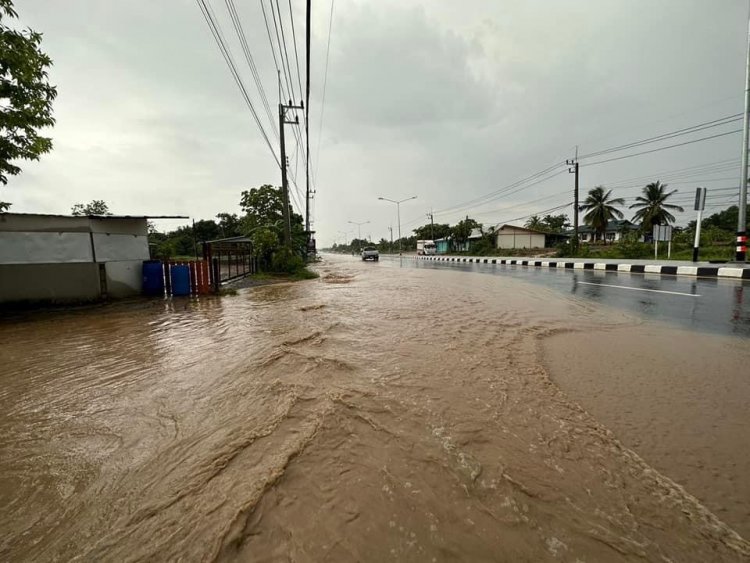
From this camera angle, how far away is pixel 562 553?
1.35m

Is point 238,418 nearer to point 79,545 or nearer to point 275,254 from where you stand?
point 79,545

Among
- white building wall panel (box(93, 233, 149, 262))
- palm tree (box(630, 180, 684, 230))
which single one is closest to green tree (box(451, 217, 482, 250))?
palm tree (box(630, 180, 684, 230))

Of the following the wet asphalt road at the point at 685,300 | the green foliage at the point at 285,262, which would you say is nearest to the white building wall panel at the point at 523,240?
the wet asphalt road at the point at 685,300

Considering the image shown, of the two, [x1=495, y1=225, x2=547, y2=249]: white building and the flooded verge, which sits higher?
[x1=495, y1=225, x2=547, y2=249]: white building

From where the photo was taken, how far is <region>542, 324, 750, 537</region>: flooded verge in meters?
1.83

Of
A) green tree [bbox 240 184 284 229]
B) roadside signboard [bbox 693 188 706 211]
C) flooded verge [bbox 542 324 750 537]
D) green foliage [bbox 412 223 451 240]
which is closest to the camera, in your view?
flooded verge [bbox 542 324 750 537]

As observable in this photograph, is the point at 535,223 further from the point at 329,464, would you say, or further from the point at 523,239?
the point at 329,464

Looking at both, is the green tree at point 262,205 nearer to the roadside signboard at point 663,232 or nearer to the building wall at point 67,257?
the building wall at point 67,257

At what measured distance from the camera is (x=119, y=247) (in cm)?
875

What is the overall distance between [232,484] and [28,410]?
2.32m

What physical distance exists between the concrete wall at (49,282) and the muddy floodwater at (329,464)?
474cm

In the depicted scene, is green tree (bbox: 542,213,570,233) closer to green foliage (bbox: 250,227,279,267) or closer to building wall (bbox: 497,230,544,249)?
building wall (bbox: 497,230,544,249)

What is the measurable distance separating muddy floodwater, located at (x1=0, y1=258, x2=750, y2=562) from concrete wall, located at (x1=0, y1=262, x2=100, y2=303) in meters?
4.74

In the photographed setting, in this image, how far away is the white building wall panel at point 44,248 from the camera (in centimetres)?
719
